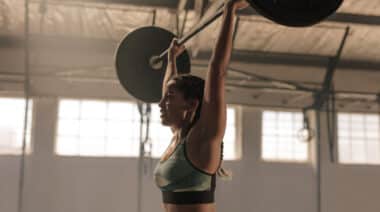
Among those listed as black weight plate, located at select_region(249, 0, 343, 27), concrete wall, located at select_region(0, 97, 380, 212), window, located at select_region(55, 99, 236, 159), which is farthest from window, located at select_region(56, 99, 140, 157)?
black weight plate, located at select_region(249, 0, 343, 27)

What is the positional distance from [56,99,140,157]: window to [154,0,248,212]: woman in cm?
377

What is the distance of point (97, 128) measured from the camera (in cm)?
535

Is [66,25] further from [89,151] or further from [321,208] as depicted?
[321,208]

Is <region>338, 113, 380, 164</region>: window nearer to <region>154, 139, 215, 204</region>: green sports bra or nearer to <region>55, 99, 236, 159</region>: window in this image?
<region>55, 99, 236, 159</region>: window

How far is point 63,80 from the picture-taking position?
5141mm

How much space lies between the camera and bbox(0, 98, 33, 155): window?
5.14m

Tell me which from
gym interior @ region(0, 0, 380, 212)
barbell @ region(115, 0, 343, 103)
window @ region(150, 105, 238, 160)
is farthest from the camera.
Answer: window @ region(150, 105, 238, 160)

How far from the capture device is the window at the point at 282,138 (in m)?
5.65

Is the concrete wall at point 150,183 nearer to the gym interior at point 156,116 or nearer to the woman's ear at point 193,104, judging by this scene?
the gym interior at point 156,116

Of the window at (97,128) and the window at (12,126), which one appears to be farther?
the window at (97,128)

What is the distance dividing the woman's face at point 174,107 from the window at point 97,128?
373cm

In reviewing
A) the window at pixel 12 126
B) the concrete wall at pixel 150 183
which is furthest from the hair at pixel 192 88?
the window at pixel 12 126

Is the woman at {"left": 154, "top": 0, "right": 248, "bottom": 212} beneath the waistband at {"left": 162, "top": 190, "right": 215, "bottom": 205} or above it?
above

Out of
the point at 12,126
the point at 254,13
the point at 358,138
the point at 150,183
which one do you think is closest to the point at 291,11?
the point at 254,13
